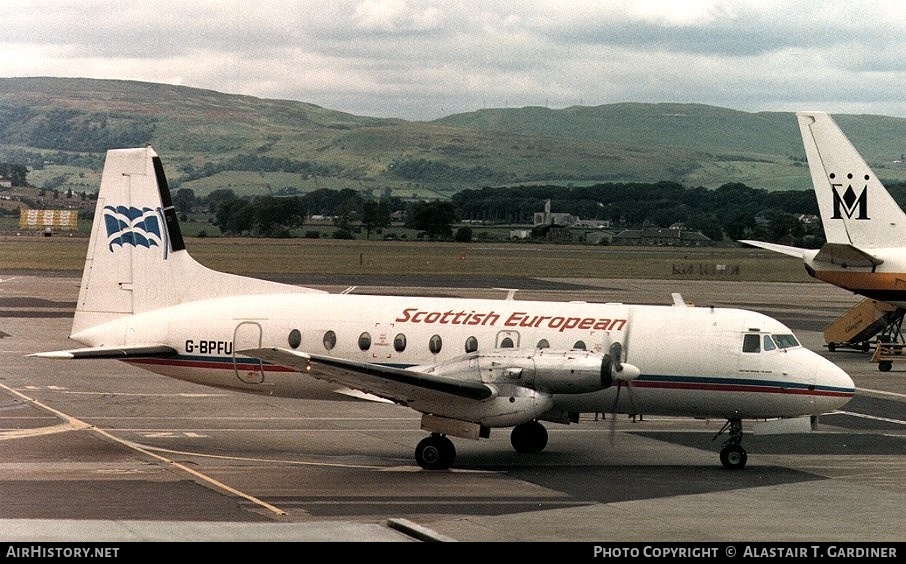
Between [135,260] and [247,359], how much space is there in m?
3.82

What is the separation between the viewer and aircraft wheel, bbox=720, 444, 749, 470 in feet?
82.4

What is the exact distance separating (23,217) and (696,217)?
94.0 m

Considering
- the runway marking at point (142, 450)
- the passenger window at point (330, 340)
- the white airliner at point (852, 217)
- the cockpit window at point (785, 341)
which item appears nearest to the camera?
the runway marking at point (142, 450)

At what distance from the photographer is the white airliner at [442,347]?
80.0ft

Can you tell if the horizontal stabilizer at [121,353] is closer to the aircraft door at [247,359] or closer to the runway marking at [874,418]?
the aircraft door at [247,359]

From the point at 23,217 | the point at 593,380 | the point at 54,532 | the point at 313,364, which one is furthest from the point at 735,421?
the point at 23,217

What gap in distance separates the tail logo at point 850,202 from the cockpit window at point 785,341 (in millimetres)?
18543

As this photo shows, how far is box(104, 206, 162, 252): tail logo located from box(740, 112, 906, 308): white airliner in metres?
23.1

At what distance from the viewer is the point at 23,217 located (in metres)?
164

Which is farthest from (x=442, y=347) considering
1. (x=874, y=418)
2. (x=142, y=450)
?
(x=874, y=418)

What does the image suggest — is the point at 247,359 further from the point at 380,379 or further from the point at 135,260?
the point at 380,379

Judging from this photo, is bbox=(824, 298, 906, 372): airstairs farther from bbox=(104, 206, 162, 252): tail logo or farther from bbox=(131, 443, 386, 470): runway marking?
bbox=(104, 206, 162, 252): tail logo

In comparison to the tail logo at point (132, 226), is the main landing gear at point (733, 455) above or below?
below

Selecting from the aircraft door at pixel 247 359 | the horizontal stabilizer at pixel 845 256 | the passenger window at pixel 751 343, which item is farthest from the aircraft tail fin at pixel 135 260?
the horizontal stabilizer at pixel 845 256
